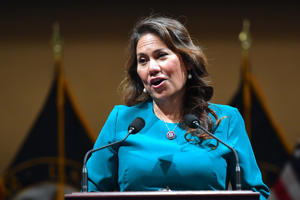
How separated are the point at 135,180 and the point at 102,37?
3.08 metres

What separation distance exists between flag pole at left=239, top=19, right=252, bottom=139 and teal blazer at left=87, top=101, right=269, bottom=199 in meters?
2.14

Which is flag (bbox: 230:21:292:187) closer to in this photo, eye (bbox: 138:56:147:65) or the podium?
eye (bbox: 138:56:147:65)

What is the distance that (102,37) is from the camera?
4449 mm

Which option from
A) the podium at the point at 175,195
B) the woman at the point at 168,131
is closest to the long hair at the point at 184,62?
the woman at the point at 168,131

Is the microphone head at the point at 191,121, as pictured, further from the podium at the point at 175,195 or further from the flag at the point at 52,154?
the flag at the point at 52,154

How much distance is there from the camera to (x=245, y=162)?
1597 mm

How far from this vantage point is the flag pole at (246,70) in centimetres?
382

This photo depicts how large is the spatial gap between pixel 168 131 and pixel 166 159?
0.50 ft

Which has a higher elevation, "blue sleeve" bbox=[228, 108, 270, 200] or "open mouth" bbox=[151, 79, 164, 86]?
"open mouth" bbox=[151, 79, 164, 86]

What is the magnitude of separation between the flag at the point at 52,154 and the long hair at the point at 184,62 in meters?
2.07

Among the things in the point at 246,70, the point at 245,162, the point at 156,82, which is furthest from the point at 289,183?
the point at 156,82

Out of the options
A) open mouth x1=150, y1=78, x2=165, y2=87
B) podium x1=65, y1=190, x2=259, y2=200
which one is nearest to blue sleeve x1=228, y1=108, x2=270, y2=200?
open mouth x1=150, y1=78, x2=165, y2=87

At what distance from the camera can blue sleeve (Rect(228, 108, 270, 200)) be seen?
5.18ft

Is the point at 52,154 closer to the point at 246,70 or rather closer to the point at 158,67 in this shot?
the point at 246,70
